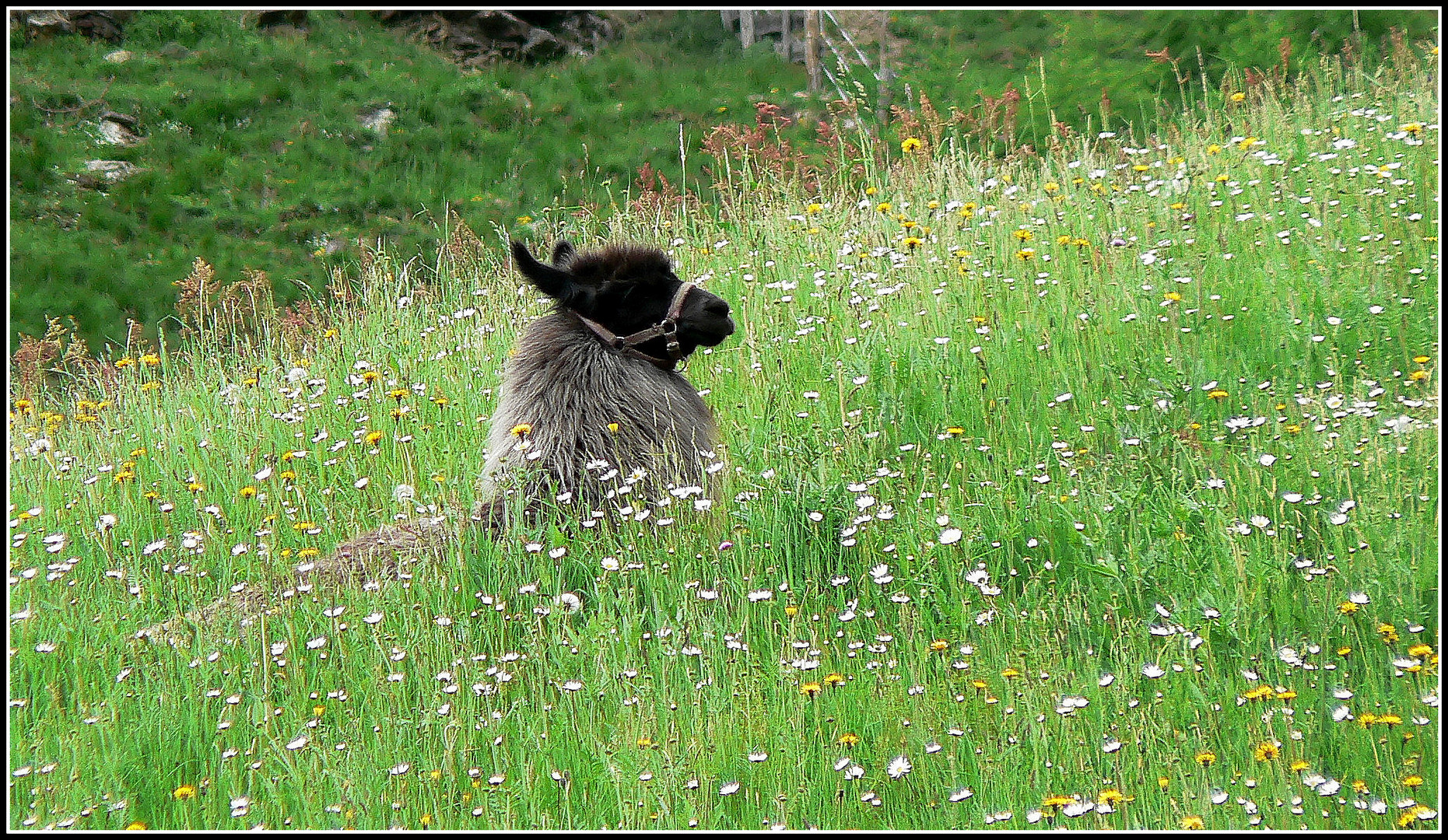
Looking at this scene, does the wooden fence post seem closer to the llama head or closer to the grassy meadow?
the grassy meadow

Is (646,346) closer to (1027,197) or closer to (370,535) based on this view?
(370,535)

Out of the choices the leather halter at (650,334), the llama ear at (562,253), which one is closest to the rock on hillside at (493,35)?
the llama ear at (562,253)

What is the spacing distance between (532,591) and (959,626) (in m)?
1.83

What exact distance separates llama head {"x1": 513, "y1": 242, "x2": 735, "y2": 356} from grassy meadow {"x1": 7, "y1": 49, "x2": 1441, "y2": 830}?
0.77 m

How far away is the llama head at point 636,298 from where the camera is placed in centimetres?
608

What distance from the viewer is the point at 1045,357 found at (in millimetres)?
6680

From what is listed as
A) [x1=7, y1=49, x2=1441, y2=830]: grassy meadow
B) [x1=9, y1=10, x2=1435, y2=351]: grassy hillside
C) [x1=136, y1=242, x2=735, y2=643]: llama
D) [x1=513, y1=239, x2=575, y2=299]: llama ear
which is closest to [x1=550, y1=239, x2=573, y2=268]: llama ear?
[x1=136, y1=242, x2=735, y2=643]: llama

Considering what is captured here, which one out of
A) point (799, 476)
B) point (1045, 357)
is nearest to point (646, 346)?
point (799, 476)

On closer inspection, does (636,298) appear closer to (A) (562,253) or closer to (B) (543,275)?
(B) (543,275)

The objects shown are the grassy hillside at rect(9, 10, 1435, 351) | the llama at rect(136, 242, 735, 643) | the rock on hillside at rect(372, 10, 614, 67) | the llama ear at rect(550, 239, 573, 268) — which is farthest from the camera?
the rock on hillside at rect(372, 10, 614, 67)

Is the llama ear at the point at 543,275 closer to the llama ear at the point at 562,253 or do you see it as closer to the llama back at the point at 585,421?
the llama back at the point at 585,421

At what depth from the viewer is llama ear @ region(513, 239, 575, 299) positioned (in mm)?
5602

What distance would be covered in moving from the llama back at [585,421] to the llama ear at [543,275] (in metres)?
0.21

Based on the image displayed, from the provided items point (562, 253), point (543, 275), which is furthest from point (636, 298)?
point (562, 253)
